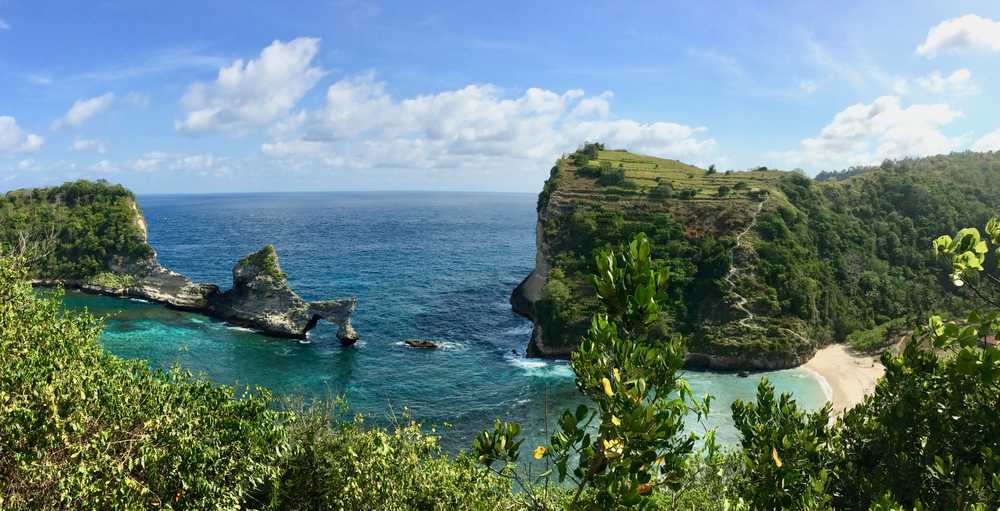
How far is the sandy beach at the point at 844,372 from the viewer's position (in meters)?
Result: 50.3

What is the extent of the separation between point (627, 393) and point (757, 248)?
72.0 meters

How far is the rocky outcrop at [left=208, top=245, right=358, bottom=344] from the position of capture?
63.8m

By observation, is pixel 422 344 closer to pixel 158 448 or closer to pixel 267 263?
pixel 267 263

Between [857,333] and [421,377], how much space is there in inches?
2088

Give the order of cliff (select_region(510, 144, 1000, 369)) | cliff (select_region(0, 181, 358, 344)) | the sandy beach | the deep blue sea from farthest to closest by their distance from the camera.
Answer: cliff (select_region(0, 181, 358, 344)) → cliff (select_region(510, 144, 1000, 369)) → the sandy beach → the deep blue sea

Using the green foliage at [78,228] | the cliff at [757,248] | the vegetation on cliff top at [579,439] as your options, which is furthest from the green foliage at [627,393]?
the green foliage at [78,228]

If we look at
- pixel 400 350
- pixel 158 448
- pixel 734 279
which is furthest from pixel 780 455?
pixel 734 279

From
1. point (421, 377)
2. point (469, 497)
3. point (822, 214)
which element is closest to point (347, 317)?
point (421, 377)

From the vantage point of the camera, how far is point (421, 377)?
52.9 metres

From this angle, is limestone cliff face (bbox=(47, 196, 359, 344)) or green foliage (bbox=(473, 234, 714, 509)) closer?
green foliage (bbox=(473, 234, 714, 509))

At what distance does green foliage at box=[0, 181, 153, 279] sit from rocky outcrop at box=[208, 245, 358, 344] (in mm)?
22543

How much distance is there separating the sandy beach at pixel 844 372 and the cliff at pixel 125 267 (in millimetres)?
51308

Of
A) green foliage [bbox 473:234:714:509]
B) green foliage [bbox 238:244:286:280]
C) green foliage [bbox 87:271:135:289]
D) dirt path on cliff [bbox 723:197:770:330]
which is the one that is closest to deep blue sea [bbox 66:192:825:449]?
green foliage [bbox 87:271:135:289]

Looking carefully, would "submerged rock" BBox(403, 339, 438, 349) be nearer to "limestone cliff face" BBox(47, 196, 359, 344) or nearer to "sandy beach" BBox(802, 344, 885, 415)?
"limestone cliff face" BBox(47, 196, 359, 344)
